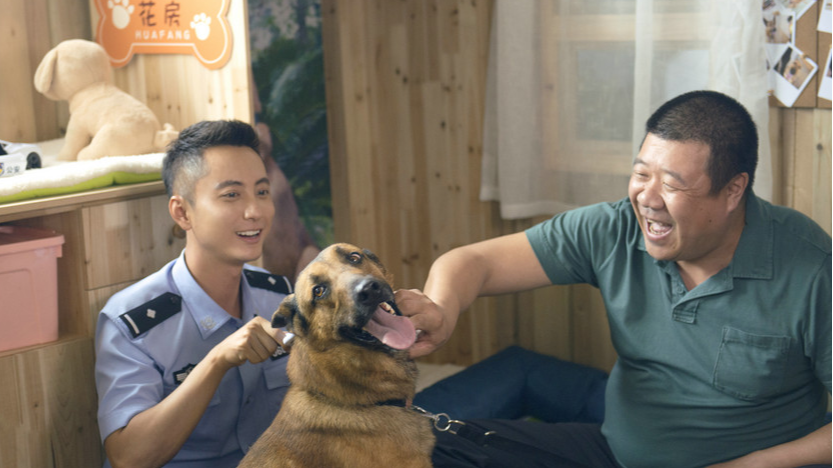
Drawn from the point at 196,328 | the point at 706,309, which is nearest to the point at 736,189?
the point at 706,309

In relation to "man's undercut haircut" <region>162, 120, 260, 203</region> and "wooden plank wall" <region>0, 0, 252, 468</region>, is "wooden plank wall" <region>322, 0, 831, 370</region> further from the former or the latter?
"man's undercut haircut" <region>162, 120, 260, 203</region>

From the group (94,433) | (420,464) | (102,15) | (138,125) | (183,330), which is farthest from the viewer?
(102,15)

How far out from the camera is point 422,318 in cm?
164

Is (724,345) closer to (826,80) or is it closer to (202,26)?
(826,80)

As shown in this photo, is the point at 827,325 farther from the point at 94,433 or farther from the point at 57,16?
the point at 57,16

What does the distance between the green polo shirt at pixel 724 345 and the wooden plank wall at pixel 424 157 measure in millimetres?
1185

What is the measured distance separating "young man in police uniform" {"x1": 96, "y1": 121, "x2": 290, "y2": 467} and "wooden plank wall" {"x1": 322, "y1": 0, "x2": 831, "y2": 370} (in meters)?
1.39

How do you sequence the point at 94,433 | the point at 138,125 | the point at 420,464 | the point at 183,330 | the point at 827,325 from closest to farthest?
1. the point at 420,464
2. the point at 827,325
3. the point at 183,330
4. the point at 94,433
5. the point at 138,125

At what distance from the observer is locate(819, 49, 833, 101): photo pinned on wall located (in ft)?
8.06

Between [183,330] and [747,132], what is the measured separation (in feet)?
4.49

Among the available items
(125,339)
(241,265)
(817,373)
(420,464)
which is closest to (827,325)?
(817,373)

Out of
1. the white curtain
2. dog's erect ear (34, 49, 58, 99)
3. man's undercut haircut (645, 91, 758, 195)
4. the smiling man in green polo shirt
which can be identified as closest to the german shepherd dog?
the smiling man in green polo shirt

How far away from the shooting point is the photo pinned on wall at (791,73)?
2.50m

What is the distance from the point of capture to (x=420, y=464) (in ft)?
4.91
